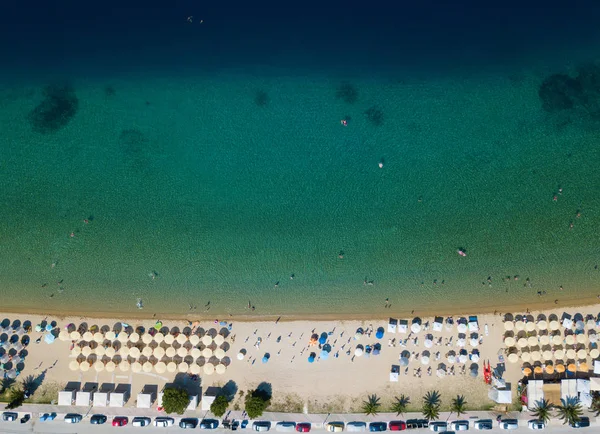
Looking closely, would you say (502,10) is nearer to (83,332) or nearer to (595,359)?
(595,359)

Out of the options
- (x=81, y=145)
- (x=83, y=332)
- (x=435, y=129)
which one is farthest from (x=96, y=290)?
(x=435, y=129)

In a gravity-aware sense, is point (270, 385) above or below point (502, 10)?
below

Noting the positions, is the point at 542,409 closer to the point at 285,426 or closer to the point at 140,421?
the point at 285,426

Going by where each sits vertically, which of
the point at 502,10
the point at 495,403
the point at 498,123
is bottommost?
the point at 495,403

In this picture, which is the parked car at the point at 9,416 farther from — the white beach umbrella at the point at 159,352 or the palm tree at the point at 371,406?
the palm tree at the point at 371,406

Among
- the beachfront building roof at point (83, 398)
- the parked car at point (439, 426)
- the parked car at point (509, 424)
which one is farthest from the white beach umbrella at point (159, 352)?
the parked car at point (509, 424)

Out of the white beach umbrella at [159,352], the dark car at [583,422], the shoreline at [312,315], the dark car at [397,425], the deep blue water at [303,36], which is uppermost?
the deep blue water at [303,36]

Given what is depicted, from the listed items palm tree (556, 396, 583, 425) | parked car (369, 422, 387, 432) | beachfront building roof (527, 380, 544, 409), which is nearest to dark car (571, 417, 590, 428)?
palm tree (556, 396, 583, 425)

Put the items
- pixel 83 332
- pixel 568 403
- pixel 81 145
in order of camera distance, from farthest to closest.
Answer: pixel 81 145
pixel 83 332
pixel 568 403
